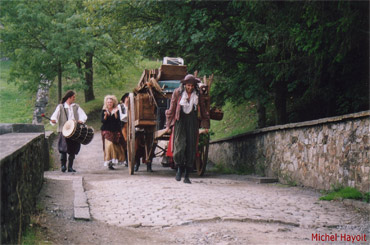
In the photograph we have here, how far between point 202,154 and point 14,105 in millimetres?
27377

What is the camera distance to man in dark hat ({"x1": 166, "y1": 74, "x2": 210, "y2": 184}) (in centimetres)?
963

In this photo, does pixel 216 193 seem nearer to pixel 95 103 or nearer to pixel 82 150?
pixel 82 150

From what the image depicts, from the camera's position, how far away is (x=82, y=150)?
67.0ft

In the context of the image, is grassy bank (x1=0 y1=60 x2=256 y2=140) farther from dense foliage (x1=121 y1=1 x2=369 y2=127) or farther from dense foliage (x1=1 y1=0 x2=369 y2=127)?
dense foliage (x1=121 y1=1 x2=369 y2=127)

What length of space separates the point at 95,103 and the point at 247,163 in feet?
66.2

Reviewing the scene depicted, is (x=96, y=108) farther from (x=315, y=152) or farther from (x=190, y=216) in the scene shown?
(x=190, y=216)

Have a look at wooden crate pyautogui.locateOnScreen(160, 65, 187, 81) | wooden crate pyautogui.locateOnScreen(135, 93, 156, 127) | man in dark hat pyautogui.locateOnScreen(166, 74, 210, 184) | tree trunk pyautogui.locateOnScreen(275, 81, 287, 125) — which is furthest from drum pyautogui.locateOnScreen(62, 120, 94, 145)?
tree trunk pyautogui.locateOnScreen(275, 81, 287, 125)

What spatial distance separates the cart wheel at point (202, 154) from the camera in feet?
36.3

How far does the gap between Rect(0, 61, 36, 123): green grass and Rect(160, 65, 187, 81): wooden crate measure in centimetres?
1925

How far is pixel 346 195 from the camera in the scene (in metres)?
7.73

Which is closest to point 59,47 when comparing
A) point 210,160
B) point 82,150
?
point 82,150

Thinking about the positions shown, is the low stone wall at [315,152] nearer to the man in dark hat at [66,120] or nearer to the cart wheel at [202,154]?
the cart wheel at [202,154]

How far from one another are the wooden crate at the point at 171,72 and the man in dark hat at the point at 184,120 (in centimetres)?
216

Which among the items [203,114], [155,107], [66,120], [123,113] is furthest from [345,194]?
[123,113]
